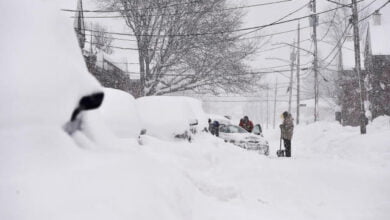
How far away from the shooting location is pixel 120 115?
236 inches

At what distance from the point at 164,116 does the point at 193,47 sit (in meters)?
12.3

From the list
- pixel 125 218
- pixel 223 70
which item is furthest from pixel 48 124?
pixel 223 70

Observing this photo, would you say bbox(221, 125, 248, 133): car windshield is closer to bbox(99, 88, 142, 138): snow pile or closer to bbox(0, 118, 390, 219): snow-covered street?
bbox(0, 118, 390, 219): snow-covered street

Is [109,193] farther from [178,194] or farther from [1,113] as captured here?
[178,194]

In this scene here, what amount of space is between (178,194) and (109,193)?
1387 mm

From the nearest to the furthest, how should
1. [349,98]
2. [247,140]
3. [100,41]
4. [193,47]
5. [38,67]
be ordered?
[38,67], [247,140], [193,47], [349,98], [100,41]

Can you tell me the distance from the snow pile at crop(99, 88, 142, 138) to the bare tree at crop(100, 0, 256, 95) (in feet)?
52.1

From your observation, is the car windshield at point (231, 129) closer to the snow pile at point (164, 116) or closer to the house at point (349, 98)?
the snow pile at point (164, 116)

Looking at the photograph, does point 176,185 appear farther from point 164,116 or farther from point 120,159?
point 164,116

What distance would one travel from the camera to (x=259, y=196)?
699 centimetres

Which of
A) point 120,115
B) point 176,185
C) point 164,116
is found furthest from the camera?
point 164,116

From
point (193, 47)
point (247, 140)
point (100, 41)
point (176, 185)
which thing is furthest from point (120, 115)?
point (100, 41)

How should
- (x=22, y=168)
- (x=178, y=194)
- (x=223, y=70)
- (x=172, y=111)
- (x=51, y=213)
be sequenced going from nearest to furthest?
(x=51, y=213)
(x=22, y=168)
(x=178, y=194)
(x=172, y=111)
(x=223, y=70)

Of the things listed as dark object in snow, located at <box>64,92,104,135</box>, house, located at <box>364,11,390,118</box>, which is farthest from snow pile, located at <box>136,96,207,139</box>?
house, located at <box>364,11,390,118</box>
